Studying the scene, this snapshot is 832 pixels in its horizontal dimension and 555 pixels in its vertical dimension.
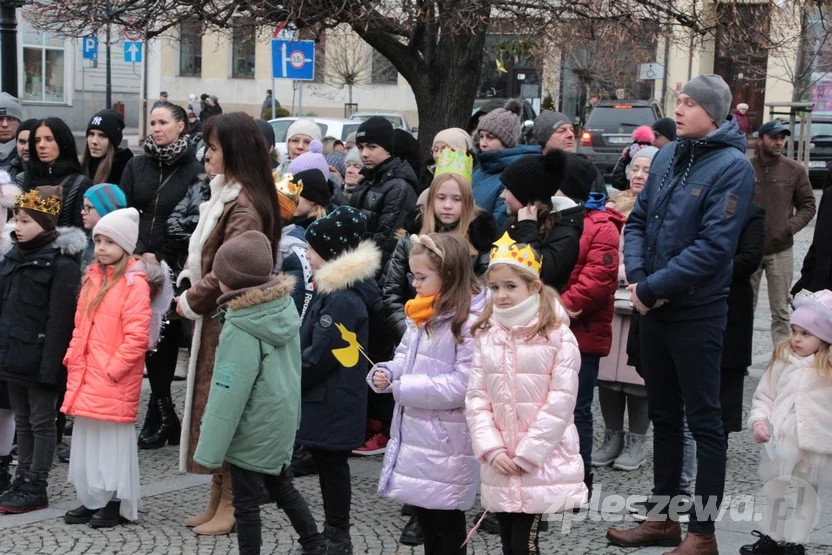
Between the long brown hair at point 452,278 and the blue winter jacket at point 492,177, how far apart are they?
1.54 meters

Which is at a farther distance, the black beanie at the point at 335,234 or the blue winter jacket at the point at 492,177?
the blue winter jacket at the point at 492,177

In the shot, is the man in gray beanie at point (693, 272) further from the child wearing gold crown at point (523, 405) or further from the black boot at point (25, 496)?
the black boot at point (25, 496)

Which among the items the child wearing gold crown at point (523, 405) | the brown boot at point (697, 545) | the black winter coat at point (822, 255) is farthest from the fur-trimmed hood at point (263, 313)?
the black winter coat at point (822, 255)

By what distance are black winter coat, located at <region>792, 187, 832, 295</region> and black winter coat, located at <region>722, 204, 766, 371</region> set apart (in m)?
1.55

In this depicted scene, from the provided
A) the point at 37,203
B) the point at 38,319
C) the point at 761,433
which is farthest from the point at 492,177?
the point at 38,319

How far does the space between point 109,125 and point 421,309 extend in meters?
3.94

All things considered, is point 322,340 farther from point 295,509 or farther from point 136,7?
point 136,7

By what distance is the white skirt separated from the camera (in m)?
5.71

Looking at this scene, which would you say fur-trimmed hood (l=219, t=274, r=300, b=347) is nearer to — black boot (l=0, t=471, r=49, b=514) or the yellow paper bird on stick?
the yellow paper bird on stick

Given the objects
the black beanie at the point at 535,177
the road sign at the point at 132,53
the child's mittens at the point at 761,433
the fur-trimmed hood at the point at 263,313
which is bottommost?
the child's mittens at the point at 761,433

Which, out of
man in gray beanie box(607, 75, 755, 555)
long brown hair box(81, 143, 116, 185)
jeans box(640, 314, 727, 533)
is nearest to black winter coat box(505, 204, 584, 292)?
man in gray beanie box(607, 75, 755, 555)

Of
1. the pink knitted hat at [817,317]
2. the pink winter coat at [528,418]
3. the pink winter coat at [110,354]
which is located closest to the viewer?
the pink winter coat at [528,418]

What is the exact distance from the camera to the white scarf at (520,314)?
4.48 meters

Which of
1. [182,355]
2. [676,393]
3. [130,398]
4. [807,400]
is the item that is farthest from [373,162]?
[807,400]
